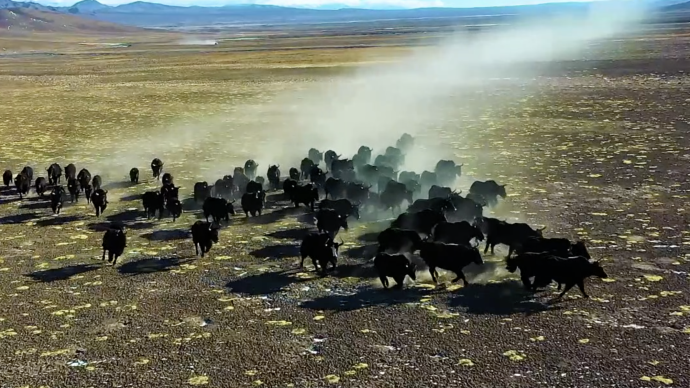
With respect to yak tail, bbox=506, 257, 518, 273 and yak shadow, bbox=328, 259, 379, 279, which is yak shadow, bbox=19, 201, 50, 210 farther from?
yak tail, bbox=506, 257, 518, 273

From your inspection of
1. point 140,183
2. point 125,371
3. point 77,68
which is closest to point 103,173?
point 140,183

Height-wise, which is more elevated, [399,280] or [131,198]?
[131,198]

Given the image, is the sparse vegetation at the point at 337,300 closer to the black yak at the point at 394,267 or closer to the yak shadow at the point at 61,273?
the yak shadow at the point at 61,273

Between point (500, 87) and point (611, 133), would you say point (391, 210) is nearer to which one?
point (611, 133)

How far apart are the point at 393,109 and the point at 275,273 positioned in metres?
28.3

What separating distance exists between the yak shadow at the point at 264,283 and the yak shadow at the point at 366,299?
96 cm

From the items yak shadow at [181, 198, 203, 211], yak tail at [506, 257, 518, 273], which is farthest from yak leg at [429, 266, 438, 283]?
yak shadow at [181, 198, 203, 211]

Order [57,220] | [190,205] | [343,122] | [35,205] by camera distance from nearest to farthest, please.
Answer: [57,220] < [190,205] < [35,205] < [343,122]

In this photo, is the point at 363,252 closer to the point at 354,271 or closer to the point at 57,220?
the point at 354,271

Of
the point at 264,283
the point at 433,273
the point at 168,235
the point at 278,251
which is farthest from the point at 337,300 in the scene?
the point at 168,235

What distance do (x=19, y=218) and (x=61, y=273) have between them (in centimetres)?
524

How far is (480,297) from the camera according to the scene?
1118cm

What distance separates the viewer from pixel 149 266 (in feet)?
42.8

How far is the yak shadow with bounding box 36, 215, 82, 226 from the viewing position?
644 inches
